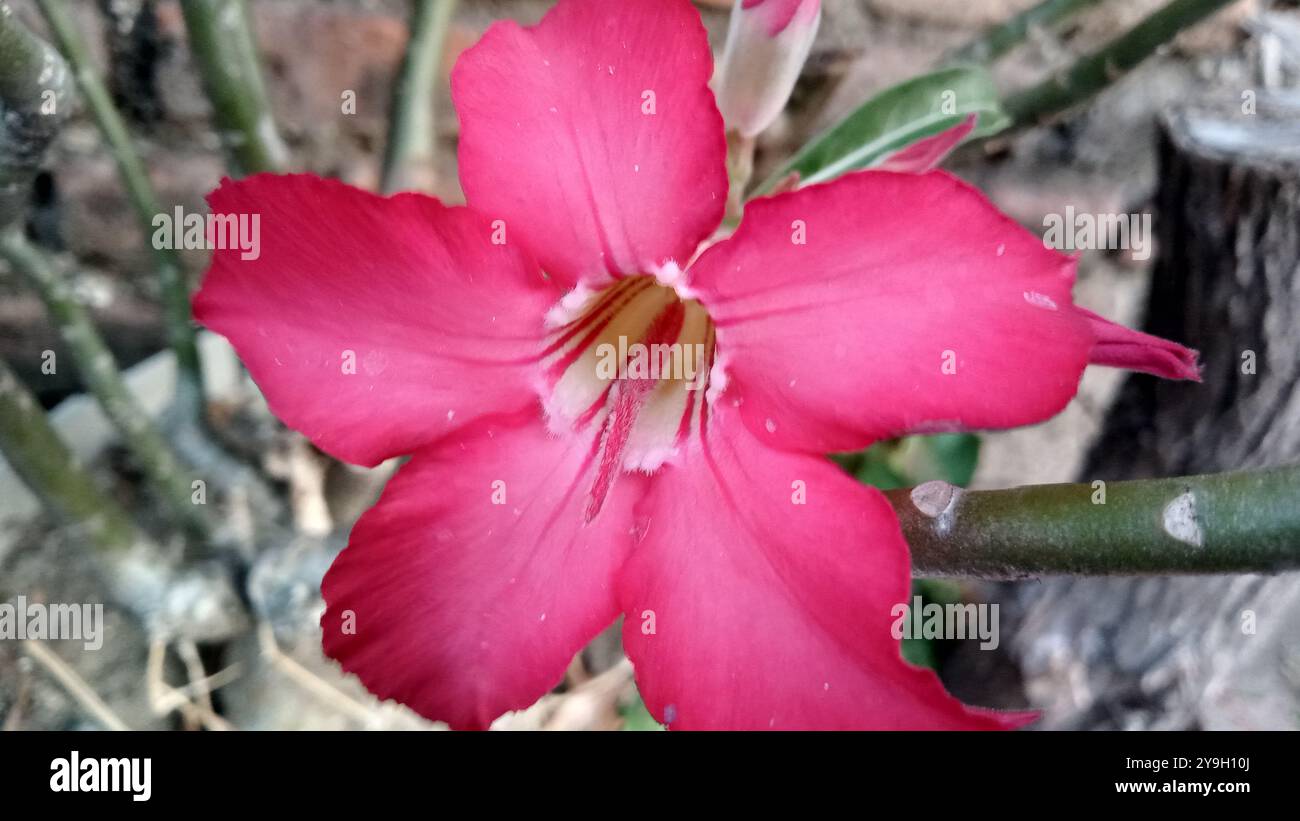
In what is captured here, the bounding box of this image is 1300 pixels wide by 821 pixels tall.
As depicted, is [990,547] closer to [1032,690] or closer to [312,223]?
[312,223]

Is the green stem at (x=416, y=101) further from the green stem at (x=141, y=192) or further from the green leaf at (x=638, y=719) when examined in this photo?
the green leaf at (x=638, y=719)

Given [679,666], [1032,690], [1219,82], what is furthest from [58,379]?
[1219,82]

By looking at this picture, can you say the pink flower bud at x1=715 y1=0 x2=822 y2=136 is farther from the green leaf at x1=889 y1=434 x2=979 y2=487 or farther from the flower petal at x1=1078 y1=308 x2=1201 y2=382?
the green leaf at x1=889 y1=434 x2=979 y2=487
